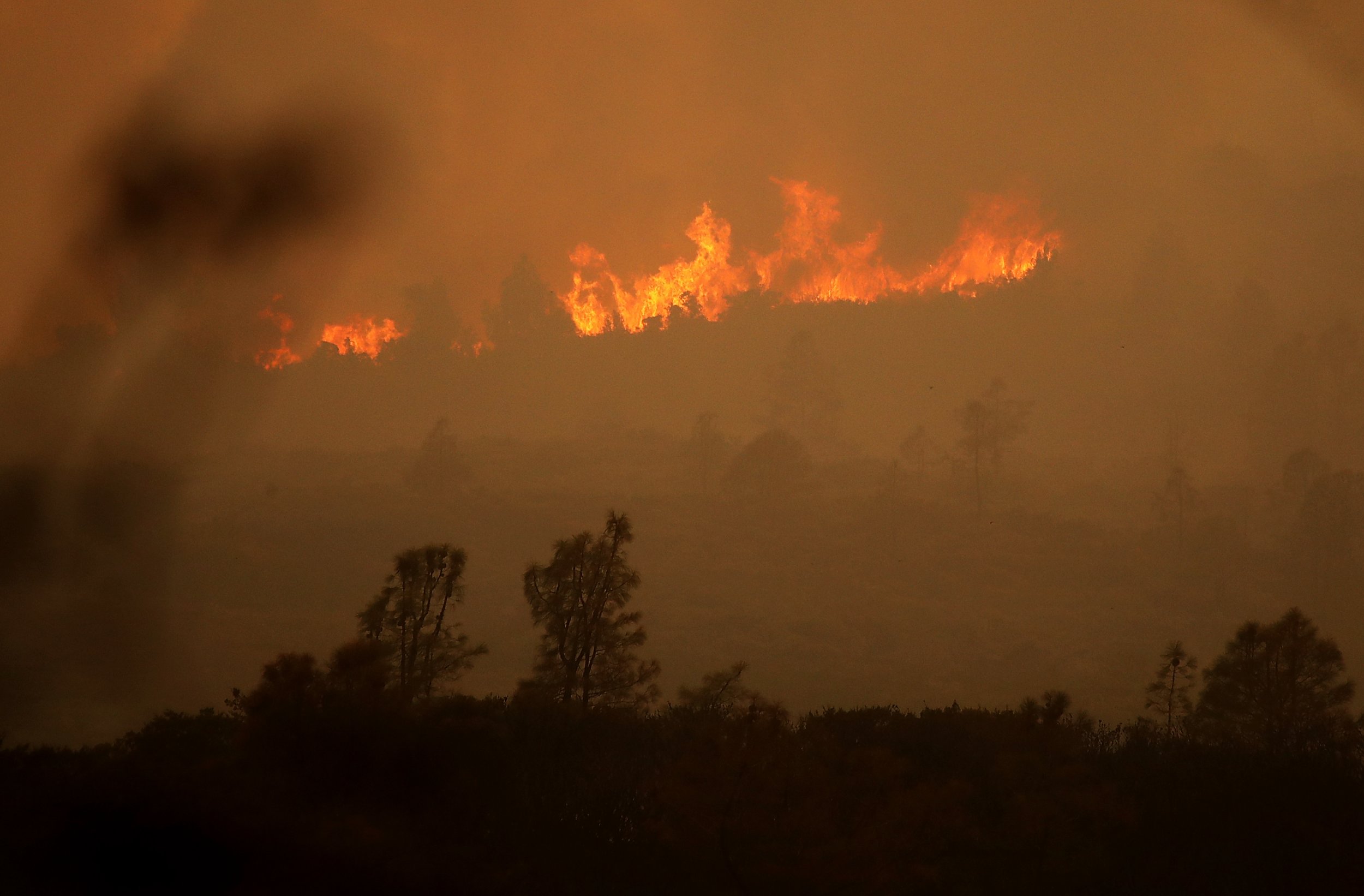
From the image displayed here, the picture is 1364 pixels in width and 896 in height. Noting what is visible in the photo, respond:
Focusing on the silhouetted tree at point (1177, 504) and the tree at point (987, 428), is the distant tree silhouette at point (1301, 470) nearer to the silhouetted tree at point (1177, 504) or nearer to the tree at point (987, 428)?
the silhouetted tree at point (1177, 504)

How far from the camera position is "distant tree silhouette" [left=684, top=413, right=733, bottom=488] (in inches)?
3669

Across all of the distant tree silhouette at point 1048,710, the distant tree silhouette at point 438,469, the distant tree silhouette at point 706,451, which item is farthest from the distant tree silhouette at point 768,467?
the distant tree silhouette at point 1048,710

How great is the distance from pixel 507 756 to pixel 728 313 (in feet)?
610

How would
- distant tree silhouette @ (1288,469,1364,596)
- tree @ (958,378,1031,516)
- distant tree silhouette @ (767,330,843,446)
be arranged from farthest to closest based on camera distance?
distant tree silhouette @ (767,330,843,446) < tree @ (958,378,1031,516) < distant tree silhouette @ (1288,469,1364,596)

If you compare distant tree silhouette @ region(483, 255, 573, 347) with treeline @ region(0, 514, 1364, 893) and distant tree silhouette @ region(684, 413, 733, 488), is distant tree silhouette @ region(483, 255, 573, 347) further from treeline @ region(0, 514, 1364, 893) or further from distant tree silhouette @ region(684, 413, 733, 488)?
treeline @ region(0, 514, 1364, 893)

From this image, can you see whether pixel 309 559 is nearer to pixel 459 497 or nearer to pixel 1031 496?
pixel 459 497

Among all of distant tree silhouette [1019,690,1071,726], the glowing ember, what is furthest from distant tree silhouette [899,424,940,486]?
the glowing ember

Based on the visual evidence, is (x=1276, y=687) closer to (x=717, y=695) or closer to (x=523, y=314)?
(x=717, y=695)

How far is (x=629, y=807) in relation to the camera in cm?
1293

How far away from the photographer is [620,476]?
97062 millimetres

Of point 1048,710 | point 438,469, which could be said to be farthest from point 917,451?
point 1048,710

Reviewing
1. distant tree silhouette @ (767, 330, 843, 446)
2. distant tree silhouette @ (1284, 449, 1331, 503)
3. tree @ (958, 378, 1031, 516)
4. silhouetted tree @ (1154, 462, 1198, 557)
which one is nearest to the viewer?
silhouetted tree @ (1154, 462, 1198, 557)

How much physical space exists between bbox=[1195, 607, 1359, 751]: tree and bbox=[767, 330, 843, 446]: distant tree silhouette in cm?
9521

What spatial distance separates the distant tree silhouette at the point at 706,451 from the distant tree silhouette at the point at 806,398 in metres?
30.0
